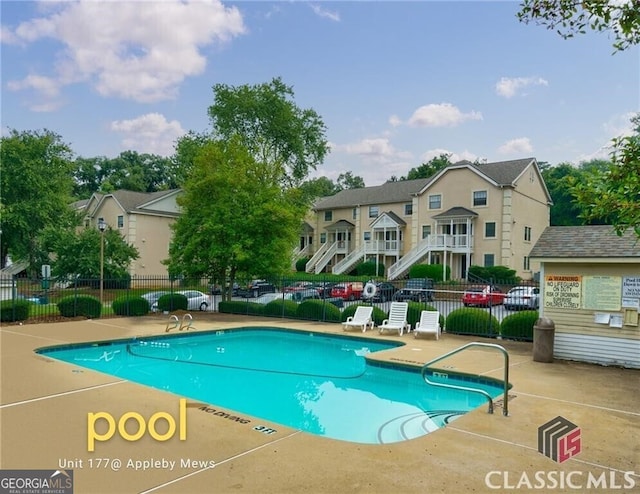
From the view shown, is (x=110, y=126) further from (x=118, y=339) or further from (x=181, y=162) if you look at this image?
(x=118, y=339)

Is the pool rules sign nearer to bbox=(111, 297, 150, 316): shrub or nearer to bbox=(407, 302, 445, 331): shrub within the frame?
bbox=(407, 302, 445, 331): shrub

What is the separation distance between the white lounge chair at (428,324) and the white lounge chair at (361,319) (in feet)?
5.87

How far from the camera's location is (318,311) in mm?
19000

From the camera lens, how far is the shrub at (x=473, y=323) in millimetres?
14500

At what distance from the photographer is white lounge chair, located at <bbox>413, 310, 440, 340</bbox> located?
14422 millimetres

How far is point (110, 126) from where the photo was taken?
38.9 meters

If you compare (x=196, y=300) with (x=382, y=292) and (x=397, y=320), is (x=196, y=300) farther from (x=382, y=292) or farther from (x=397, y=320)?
(x=397, y=320)

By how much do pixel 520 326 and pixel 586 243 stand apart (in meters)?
3.89

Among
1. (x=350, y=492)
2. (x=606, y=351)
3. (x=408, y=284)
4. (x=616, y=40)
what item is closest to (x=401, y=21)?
(x=616, y=40)

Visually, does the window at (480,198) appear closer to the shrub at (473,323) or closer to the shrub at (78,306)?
the shrub at (473,323)

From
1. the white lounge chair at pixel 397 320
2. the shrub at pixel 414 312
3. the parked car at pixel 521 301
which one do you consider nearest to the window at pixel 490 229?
the parked car at pixel 521 301

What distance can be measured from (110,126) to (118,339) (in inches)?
1195

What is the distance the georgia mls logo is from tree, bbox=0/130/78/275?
35614mm

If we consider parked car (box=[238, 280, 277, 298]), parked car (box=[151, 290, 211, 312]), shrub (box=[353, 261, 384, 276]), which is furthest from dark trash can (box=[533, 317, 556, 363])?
shrub (box=[353, 261, 384, 276])
